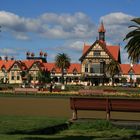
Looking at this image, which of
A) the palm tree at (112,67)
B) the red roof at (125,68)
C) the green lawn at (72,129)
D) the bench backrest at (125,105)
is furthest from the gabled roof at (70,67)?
the green lawn at (72,129)

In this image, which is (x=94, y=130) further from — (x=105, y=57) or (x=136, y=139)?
(x=105, y=57)

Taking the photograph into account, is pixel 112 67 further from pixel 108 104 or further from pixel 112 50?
pixel 108 104

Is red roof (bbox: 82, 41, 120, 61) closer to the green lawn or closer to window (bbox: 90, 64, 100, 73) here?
window (bbox: 90, 64, 100, 73)

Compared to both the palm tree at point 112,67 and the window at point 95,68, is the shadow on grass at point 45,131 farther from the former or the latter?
the window at point 95,68

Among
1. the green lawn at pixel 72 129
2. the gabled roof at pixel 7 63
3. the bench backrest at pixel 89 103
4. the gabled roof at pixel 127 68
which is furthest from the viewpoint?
the gabled roof at pixel 7 63

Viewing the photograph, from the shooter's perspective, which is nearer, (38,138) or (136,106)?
(38,138)

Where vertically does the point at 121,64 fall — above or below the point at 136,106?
above

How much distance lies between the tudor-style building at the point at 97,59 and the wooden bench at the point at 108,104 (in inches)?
4921

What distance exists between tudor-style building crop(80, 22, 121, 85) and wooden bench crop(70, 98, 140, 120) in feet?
410

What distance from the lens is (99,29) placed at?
161250mm

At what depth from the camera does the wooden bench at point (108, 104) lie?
18438 millimetres

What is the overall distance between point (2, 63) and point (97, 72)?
51.5 metres

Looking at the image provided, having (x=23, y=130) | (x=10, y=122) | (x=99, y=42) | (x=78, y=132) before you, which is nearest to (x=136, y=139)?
(x=78, y=132)

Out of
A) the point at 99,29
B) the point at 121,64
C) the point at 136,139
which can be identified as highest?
the point at 99,29
